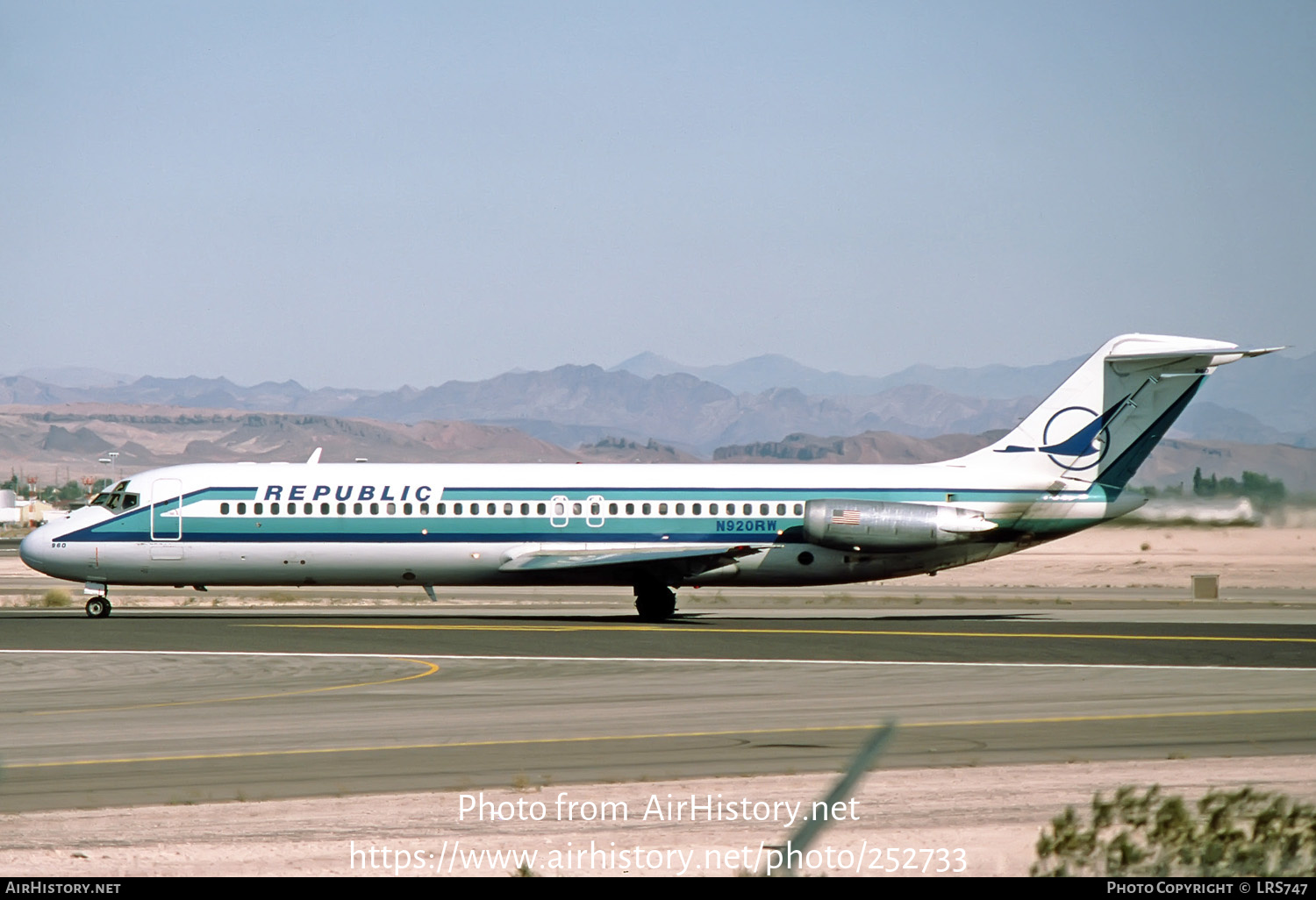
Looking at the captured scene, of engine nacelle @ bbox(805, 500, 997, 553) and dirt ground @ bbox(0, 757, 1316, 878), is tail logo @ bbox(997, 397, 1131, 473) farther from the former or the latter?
dirt ground @ bbox(0, 757, 1316, 878)

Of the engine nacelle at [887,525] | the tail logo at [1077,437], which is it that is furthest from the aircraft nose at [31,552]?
the tail logo at [1077,437]

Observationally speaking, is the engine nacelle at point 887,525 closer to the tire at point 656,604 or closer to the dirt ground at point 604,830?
the tire at point 656,604

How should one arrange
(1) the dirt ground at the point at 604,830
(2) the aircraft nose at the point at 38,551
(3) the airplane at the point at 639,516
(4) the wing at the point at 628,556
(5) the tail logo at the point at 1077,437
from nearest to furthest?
(1) the dirt ground at the point at 604,830 < (4) the wing at the point at 628,556 < (3) the airplane at the point at 639,516 < (2) the aircraft nose at the point at 38,551 < (5) the tail logo at the point at 1077,437

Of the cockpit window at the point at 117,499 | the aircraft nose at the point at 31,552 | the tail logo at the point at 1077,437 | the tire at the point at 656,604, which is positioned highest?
the tail logo at the point at 1077,437

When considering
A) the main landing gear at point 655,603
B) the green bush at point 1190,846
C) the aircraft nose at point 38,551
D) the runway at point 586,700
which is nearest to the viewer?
the green bush at point 1190,846

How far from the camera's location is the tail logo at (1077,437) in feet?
115

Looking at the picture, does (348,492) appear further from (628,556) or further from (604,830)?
(604,830)

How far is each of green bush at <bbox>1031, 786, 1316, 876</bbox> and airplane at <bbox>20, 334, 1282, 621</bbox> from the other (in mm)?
24141

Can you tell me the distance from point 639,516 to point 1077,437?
10.5m

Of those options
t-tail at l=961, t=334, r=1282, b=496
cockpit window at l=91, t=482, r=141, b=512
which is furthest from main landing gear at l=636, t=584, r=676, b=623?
cockpit window at l=91, t=482, r=141, b=512

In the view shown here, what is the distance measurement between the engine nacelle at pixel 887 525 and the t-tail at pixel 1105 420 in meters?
1.89

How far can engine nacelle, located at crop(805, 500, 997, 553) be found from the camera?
112ft

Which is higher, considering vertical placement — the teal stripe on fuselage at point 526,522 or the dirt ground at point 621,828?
the teal stripe on fuselage at point 526,522

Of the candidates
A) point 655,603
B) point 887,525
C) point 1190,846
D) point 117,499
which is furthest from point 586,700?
point 117,499
